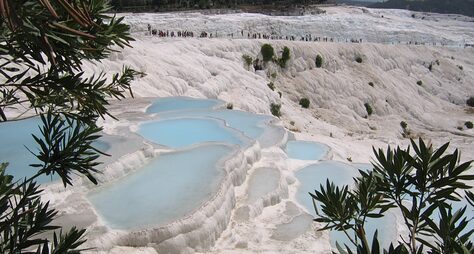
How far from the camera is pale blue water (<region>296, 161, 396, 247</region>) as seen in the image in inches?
388

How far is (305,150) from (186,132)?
15.4 feet

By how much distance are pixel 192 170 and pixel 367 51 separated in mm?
32180

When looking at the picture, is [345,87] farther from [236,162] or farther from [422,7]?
[422,7]

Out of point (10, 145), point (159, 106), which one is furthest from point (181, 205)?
point (159, 106)

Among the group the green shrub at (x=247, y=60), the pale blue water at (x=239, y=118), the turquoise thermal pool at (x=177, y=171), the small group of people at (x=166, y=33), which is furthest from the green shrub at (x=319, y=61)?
the turquoise thermal pool at (x=177, y=171)

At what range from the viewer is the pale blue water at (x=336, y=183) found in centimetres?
987

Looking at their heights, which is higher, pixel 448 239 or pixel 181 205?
pixel 448 239

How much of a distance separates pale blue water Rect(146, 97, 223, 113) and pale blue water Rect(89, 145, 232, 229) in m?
5.38

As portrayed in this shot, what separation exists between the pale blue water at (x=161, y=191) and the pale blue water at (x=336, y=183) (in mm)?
2464

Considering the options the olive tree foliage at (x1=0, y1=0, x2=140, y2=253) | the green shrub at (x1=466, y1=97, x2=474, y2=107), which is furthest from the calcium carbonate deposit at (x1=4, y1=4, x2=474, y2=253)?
the olive tree foliage at (x1=0, y1=0, x2=140, y2=253)

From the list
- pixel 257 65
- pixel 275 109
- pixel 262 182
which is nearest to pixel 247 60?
pixel 257 65

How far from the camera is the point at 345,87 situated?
33.2 meters

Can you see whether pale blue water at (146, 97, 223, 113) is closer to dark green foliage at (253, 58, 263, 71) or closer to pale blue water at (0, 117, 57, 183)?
pale blue water at (0, 117, 57, 183)

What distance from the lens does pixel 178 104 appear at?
17453mm
